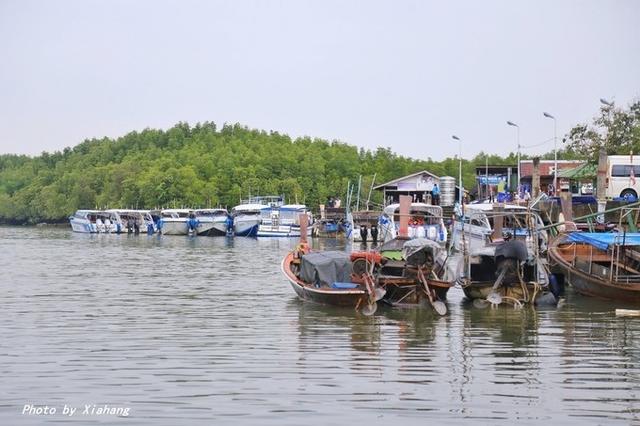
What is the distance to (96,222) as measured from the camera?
94250 millimetres

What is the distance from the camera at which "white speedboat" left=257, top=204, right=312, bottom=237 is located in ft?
250

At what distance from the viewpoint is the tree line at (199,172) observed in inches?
4247

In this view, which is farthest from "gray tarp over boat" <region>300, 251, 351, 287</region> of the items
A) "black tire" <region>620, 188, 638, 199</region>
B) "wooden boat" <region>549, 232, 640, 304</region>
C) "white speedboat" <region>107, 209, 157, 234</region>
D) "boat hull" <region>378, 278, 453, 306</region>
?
"white speedboat" <region>107, 209, 157, 234</region>

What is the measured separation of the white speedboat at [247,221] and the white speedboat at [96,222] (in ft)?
61.0

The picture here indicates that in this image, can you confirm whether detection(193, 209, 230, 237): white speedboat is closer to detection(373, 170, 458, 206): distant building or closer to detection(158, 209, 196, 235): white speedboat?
detection(158, 209, 196, 235): white speedboat

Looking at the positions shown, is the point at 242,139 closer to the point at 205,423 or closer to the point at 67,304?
the point at 67,304

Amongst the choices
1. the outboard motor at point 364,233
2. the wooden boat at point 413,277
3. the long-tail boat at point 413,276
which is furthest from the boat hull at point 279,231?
the wooden boat at point 413,277

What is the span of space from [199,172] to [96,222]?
24893mm

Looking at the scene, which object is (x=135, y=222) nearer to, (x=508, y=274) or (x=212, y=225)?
(x=212, y=225)

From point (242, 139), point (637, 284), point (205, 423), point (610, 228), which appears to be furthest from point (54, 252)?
point (242, 139)

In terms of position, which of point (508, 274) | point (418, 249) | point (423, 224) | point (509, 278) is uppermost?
point (418, 249)

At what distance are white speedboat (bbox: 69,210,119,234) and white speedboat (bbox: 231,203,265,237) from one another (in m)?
18.6

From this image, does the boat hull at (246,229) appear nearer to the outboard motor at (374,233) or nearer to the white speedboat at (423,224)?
the outboard motor at (374,233)

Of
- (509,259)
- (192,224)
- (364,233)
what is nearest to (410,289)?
(509,259)
